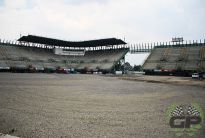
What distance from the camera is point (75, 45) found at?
323ft

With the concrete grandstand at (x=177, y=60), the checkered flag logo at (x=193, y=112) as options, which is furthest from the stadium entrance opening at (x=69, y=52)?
the checkered flag logo at (x=193, y=112)

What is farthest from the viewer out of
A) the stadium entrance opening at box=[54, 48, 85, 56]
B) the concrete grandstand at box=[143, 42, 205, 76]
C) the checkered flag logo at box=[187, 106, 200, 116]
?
the stadium entrance opening at box=[54, 48, 85, 56]

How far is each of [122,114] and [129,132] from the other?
331 centimetres

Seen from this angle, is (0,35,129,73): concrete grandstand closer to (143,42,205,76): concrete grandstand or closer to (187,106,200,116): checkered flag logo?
(143,42,205,76): concrete grandstand

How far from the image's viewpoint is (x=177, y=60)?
238 ft

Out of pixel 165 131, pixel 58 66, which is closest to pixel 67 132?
pixel 165 131

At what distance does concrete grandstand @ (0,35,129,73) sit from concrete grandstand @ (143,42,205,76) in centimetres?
1476

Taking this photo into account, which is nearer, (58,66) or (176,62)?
(176,62)

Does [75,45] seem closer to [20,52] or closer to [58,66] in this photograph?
[58,66]

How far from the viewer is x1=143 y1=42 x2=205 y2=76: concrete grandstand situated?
6650 centimetres

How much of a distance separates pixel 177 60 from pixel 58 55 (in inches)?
1918

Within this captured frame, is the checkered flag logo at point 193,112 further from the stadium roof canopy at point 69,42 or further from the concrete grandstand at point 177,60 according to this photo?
the stadium roof canopy at point 69,42

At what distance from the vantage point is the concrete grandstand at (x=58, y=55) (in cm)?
7402

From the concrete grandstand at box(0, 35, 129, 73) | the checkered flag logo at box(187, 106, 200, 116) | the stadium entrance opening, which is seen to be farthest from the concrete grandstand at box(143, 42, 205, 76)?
the checkered flag logo at box(187, 106, 200, 116)
